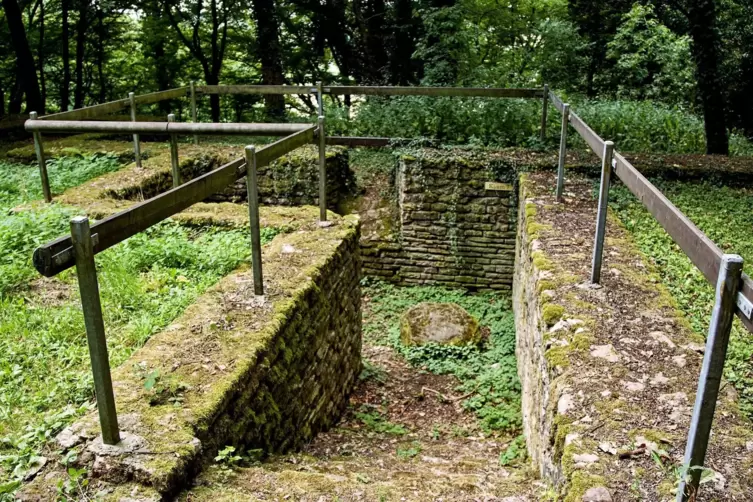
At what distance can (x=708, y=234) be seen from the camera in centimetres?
597

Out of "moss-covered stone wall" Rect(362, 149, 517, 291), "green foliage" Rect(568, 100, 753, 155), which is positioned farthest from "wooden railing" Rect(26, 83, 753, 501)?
"green foliage" Rect(568, 100, 753, 155)

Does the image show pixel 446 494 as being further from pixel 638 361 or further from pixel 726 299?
pixel 726 299

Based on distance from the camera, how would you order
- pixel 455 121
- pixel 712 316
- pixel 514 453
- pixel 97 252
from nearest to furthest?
pixel 712 316, pixel 97 252, pixel 514 453, pixel 455 121

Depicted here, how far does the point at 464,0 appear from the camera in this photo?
1303cm

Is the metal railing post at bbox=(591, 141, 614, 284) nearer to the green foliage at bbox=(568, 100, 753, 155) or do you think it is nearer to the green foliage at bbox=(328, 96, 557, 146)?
the green foliage at bbox=(328, 96, 557, 146)

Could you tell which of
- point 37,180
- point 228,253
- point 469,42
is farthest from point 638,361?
point 469,42

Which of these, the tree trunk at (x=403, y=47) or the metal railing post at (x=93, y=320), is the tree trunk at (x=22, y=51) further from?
the metal railing post at (x=93, y=320)

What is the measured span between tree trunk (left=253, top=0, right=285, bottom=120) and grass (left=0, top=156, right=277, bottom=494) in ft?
25.3

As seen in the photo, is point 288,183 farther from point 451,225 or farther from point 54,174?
point 54,174

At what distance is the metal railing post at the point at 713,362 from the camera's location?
2.00m

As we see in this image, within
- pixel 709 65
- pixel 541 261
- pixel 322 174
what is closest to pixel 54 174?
pixel 322 174

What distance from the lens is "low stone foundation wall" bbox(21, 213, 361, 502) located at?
8.42 feet

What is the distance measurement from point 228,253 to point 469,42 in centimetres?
943

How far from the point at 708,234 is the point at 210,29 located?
12.7 m
